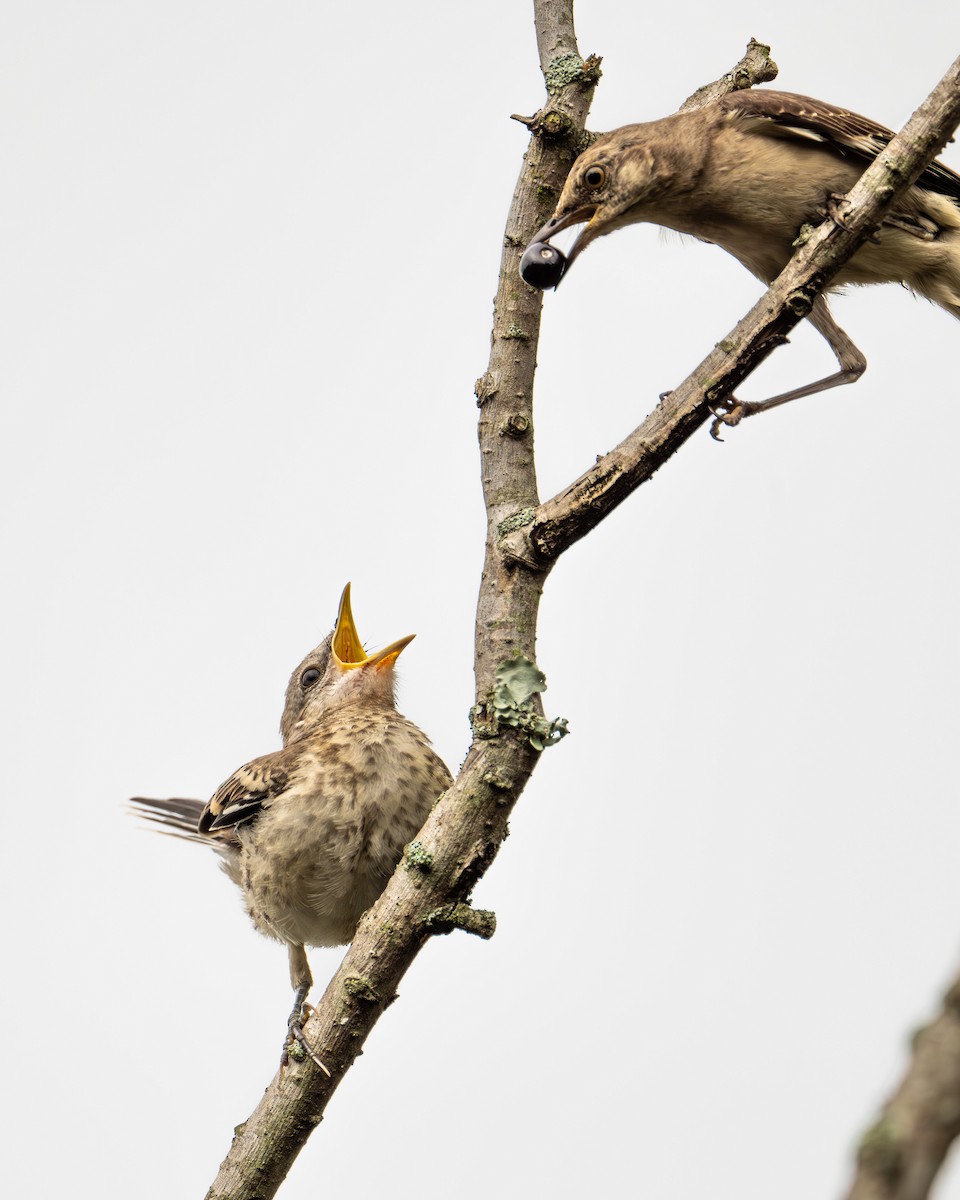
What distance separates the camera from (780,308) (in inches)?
160

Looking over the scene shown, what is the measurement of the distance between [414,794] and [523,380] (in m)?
1.87

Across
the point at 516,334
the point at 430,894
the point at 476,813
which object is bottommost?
the point at 430,894

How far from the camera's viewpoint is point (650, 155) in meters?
5.78

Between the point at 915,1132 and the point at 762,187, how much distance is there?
4879 millimetres

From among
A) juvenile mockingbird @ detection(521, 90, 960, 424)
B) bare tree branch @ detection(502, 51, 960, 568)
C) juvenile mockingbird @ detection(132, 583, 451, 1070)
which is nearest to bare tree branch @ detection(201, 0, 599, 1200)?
bare tree branch @ detection(502, 51, 960, 568)

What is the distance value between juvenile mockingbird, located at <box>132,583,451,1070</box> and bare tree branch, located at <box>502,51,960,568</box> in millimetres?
2241

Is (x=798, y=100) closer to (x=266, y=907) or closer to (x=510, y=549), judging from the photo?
(x=510, y=549)

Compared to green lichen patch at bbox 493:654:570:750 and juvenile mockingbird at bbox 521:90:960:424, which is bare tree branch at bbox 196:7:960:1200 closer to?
green lichen patch at bbox 493:654:570:750

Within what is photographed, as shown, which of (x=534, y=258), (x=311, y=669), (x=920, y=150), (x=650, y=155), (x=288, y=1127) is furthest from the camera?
(x=311, y=669)

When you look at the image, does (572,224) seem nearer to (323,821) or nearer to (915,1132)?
(323,821)

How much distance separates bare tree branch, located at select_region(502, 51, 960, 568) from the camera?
13.4 ft

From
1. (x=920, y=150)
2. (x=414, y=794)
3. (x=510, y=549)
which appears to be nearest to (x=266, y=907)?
(x=414, y=794)

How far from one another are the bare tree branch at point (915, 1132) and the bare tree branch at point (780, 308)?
2.74 m

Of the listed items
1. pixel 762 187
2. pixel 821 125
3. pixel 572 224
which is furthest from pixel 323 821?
pixel 821 125
